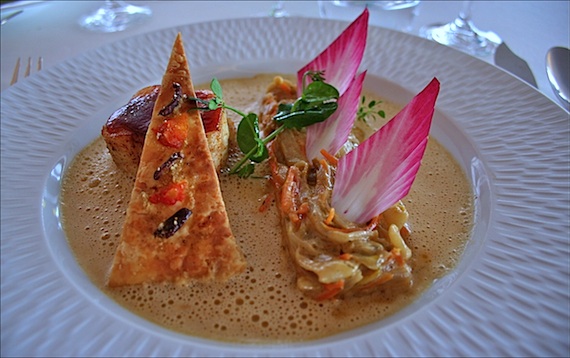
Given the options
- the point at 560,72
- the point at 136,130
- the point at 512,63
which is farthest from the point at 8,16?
the point at 560,72

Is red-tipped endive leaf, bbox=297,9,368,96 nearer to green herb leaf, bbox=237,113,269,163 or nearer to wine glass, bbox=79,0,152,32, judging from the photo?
green herb leaf, bbox=237,113,269,163

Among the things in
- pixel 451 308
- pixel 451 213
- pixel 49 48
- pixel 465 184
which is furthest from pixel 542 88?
pixel 49 48

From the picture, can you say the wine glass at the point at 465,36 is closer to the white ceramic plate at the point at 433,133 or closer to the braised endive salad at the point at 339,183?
the white ceramic plate at the point at 433,133

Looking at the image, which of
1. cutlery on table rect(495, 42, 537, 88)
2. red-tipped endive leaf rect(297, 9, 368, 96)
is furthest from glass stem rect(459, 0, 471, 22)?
red-tipped endive leaf rect(297, 9, 368, 96)

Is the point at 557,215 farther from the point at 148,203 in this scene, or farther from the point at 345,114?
the point at 148,203

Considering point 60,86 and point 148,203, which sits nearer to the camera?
point 148,203
